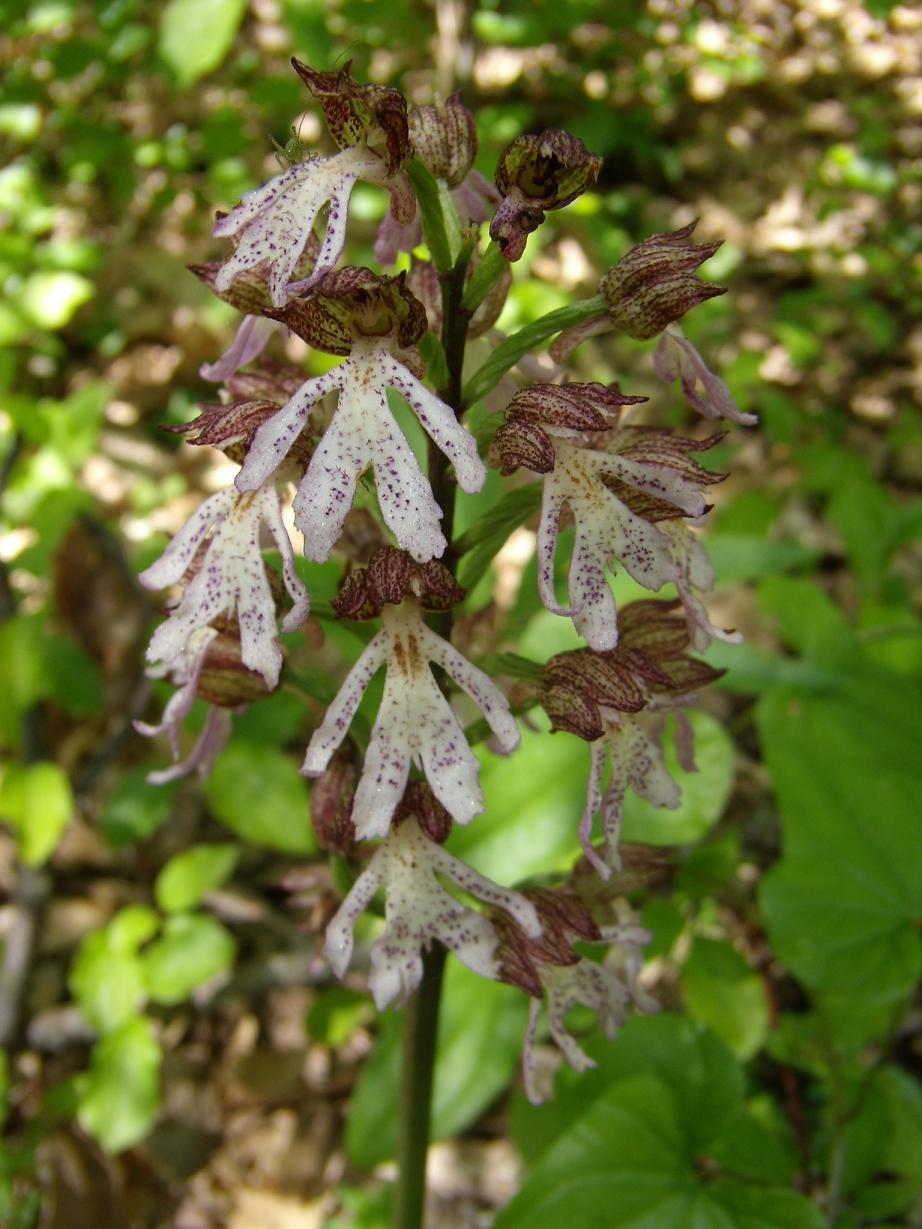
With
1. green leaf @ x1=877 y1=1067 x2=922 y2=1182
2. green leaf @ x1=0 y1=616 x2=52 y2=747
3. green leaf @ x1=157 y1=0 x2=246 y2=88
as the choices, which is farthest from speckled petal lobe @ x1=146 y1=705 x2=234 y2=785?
green leaf @ x1=157 y1=0 x2=246 y2=88

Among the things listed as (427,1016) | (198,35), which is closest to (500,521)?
(427,1016)

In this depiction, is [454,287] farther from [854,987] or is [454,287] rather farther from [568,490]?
[854,987]

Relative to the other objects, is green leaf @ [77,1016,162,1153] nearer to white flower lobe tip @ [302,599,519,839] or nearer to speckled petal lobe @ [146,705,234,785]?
speckled petal lobe @ [146,705,234,785]

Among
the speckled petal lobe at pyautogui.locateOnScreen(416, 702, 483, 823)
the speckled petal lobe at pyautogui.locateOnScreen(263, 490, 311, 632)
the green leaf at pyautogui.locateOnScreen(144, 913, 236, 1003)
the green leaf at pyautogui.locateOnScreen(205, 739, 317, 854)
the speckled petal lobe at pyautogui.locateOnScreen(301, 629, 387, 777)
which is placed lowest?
the green leaf at pyautogui.locateOnScreen(144, 913, 236, 1003)

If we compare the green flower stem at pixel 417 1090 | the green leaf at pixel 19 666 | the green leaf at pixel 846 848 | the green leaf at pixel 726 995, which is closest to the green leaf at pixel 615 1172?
the green flower stem at pixel 417 1090

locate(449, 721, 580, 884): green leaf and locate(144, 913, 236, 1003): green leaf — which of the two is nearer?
locate(449, 721, 580, 884): green leaf

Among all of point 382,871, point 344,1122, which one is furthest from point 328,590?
point 344,1122
